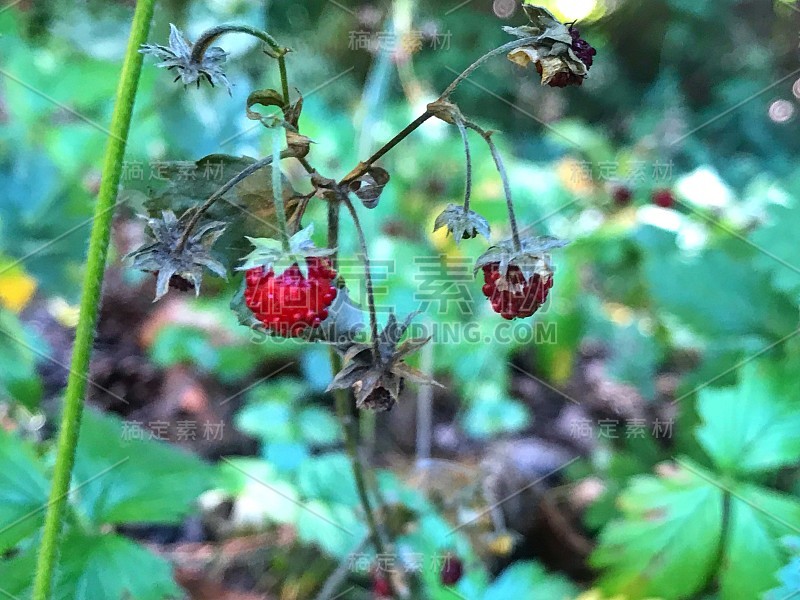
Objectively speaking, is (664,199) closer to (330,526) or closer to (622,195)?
(622,195)

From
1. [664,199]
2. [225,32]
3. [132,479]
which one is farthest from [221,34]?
Answer: [664,199]

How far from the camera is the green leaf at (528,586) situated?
101 centimetres

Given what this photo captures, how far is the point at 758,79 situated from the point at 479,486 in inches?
108

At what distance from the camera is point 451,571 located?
948 mm

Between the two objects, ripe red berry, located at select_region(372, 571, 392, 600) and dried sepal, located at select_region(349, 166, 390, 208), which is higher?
dried sepal, located at select_region(349, 166, 390, 208)

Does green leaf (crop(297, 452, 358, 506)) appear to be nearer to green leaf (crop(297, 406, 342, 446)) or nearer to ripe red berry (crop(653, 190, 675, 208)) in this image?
green leaf (crop(297, 406, 342, 446))

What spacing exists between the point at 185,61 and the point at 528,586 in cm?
92

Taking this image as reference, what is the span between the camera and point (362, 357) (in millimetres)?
575

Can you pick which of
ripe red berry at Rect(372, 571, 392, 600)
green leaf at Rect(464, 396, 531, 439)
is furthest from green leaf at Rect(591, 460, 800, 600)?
green leaf at Rect(464, 396, 531, 439)

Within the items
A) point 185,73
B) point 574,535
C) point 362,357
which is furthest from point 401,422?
point 185,73

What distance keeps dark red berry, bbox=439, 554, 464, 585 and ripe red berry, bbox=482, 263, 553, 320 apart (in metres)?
0.54

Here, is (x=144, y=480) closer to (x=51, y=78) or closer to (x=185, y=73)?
(x=185, y=73)

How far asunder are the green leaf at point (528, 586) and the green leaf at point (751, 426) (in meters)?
0.33

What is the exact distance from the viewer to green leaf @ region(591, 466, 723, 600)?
0.98 metres
